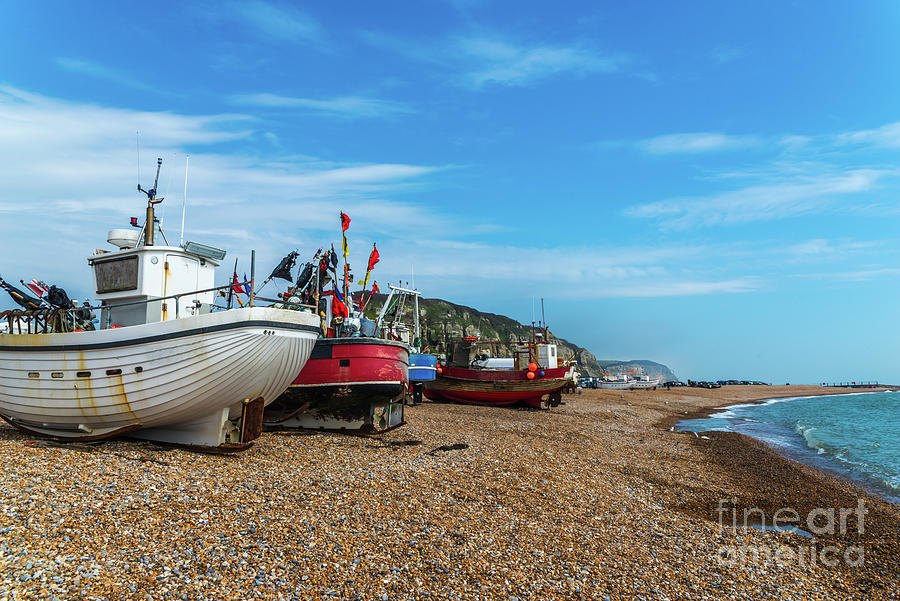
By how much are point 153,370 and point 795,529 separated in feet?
44.0

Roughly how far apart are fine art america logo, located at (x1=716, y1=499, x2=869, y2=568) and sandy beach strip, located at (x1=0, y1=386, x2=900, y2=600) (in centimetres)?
11

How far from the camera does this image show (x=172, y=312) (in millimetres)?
13117

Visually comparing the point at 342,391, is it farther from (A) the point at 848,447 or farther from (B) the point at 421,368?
(A) the point at 848,447

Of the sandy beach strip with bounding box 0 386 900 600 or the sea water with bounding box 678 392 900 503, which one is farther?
the sea water with bounding box 678 392 900 503

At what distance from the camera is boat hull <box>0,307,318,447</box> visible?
10.8 metres

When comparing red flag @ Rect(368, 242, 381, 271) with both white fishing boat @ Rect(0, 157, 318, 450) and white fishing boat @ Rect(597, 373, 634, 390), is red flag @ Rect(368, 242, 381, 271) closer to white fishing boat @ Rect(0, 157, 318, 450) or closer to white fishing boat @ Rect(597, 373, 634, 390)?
white fishing boat @ Rect(0, 157, 318, 450)

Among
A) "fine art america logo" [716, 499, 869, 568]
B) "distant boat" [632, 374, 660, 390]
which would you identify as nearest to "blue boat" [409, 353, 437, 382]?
"fine art america logo" [716, 499, 869, 568]

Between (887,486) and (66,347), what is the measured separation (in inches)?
871

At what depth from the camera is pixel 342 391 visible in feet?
52.1

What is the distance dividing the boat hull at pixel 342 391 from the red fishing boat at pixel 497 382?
618 inches

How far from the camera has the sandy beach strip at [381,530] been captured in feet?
19.8

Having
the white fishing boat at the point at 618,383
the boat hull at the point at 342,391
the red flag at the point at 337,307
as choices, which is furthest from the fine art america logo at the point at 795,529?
the white fishing boat at the point at 618,383

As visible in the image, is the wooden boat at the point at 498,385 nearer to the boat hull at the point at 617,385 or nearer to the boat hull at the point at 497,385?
the boat hull at the point at 497,385

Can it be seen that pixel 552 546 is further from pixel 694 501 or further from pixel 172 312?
pixel 172 312
